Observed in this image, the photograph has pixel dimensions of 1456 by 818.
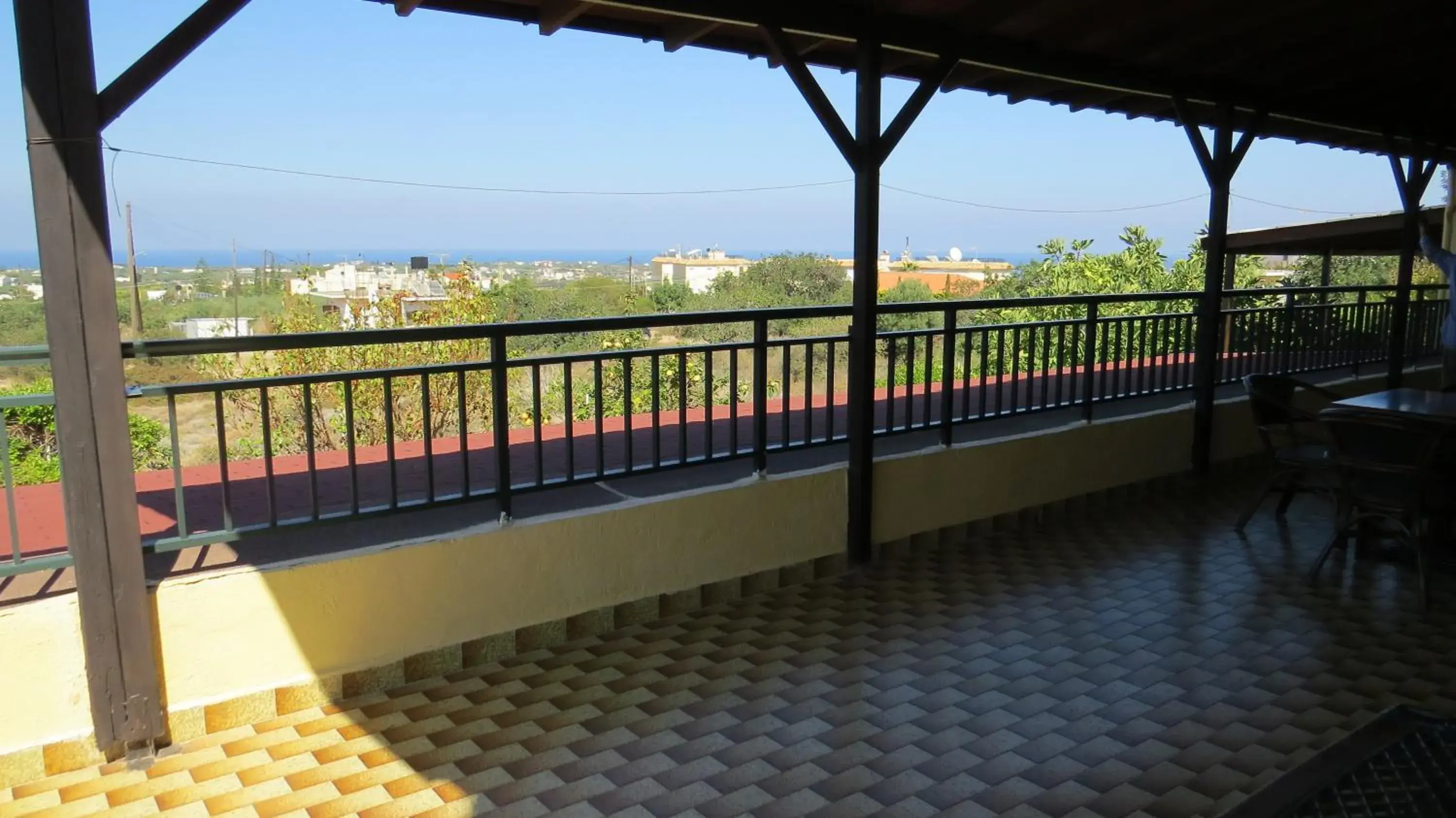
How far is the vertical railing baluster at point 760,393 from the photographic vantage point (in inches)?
171

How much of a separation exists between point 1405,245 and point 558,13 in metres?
8.12

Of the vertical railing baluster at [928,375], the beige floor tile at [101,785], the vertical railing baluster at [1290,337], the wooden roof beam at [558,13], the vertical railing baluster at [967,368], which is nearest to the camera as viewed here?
the beige floor tile at [101,785]

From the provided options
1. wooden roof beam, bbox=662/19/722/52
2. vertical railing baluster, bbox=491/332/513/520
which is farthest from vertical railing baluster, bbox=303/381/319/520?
wooden roof beam, bbox=662/19/722/52

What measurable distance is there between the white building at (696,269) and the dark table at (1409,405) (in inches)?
748

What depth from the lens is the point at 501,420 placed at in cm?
365

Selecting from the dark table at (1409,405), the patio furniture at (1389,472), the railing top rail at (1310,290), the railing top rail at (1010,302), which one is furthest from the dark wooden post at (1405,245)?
the patio furniture at (1389,472)

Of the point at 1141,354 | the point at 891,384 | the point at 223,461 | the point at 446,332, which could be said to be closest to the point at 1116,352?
the point at 1141,354

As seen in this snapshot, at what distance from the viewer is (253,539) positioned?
358 centimetres

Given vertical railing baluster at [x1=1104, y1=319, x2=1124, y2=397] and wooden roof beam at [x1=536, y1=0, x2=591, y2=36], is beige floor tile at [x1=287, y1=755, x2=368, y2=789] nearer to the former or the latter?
wooden roof beam at [x1=536, y1=0, x2=591, y2=36]

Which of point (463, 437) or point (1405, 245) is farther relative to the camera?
point (1405, 245)

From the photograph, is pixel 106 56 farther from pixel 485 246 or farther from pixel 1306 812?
pixel 485 246

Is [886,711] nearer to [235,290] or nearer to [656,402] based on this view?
[656,402]

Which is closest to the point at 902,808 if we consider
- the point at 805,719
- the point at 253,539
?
the point at 805,719

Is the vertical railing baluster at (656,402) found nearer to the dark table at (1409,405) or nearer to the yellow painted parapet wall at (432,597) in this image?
the yellow painted parapet wall at (432,597)
